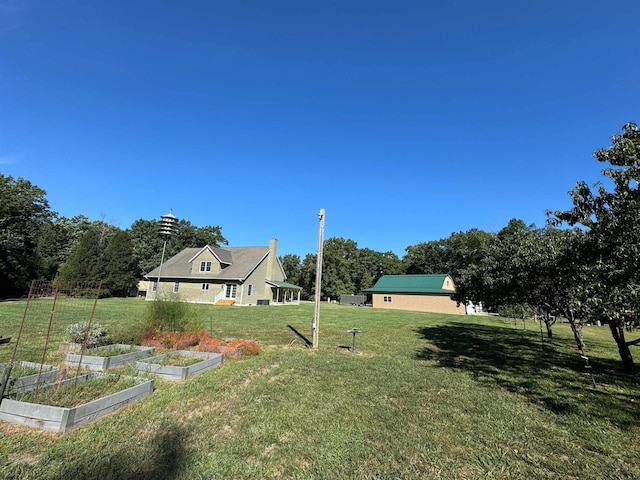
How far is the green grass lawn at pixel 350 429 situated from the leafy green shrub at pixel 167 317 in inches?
90.1

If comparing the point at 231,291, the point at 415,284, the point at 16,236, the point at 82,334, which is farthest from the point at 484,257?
the point at 16,236

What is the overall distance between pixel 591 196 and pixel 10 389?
440 inches

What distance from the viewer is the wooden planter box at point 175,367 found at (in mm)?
5883

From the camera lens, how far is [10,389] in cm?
450

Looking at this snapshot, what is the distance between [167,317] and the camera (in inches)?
348

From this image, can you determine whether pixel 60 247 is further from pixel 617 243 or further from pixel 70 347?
pixel 617 243

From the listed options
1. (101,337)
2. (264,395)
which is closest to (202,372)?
(264,395)

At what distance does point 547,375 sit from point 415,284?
30.2 m

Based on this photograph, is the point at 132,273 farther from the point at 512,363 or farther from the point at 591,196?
the point at 591,196

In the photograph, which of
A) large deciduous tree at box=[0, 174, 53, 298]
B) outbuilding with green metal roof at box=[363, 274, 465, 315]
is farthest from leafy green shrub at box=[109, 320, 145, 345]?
outbuilding with green metal roof at box=[363, 274, 465, 315]

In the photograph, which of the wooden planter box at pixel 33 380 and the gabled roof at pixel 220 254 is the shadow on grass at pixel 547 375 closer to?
the wooden planter box at pixel 33 380

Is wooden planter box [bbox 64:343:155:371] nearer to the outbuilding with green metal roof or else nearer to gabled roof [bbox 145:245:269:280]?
gabled roof [bbox 145:245:269:280]

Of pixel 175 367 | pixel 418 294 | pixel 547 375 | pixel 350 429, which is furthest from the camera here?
pixel 418 294

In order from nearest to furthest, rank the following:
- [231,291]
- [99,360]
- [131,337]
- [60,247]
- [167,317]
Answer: [99,360] < [131,337] < [167,317] < [231,291] < [60,247]
